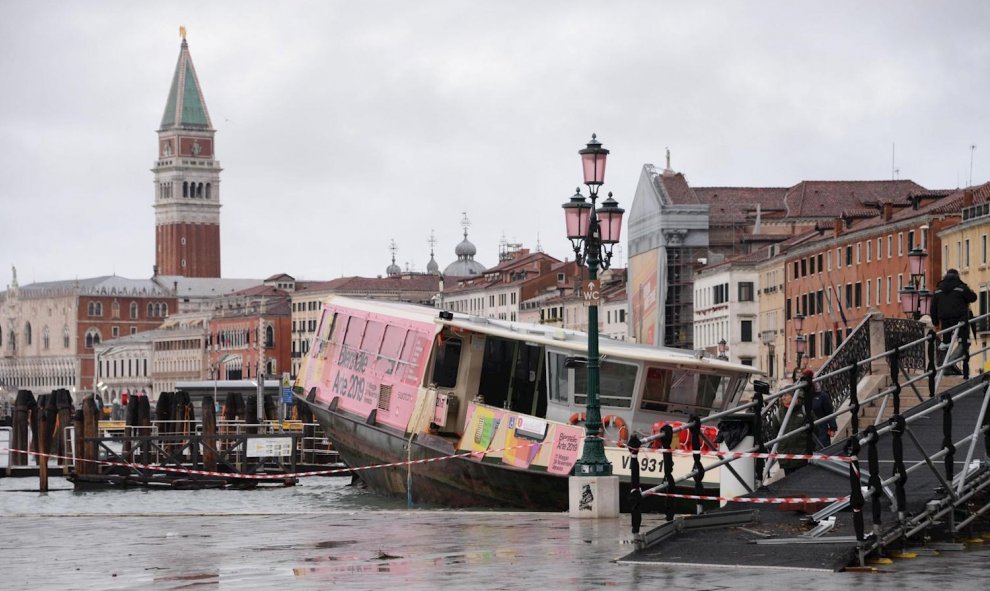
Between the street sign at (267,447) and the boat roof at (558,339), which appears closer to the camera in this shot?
the boat roof at (558,339)

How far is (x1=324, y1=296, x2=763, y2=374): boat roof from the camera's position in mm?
27750

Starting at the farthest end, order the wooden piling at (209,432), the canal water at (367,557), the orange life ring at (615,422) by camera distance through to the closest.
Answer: the wooden piling at (209,432)
the orange life ring at (615,422)
the canal water at (367,557)

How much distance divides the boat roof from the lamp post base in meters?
5.83

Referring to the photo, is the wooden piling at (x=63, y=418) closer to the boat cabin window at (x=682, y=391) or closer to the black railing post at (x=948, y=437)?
the boat cabin window at (x=682, y=391)

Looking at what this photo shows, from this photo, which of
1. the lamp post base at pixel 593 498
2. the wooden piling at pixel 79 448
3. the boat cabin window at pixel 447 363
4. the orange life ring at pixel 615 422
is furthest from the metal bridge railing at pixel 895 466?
the wooden piling at pixel 79 448

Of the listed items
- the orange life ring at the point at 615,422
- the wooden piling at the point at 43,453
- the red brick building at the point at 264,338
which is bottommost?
the wooden piling at the point at 43,453

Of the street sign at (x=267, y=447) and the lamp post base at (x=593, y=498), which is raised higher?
the lamp post base at (x=593, y=498)

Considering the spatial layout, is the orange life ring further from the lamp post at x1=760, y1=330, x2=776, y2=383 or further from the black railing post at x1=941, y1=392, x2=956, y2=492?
the lamp post at x1=760, y1=330, x2=776, y2=383

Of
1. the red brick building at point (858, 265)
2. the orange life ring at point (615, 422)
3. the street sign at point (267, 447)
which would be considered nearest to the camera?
the orange life ring at point (615, 422)

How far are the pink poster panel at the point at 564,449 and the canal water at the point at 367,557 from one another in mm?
3227

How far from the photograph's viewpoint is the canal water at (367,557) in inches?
590

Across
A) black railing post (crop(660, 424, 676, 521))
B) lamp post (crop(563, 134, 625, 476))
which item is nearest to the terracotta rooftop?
lamp post (crop(563, 134, 625, 476))

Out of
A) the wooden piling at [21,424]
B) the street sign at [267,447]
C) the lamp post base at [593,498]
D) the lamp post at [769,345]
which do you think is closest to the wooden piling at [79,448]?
the street sign at [267,447]

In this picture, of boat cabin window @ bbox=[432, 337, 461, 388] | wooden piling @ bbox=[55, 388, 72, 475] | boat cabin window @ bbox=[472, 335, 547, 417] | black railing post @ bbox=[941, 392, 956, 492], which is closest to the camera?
black railing post @ bbox=[941, 392, 956, 492]
